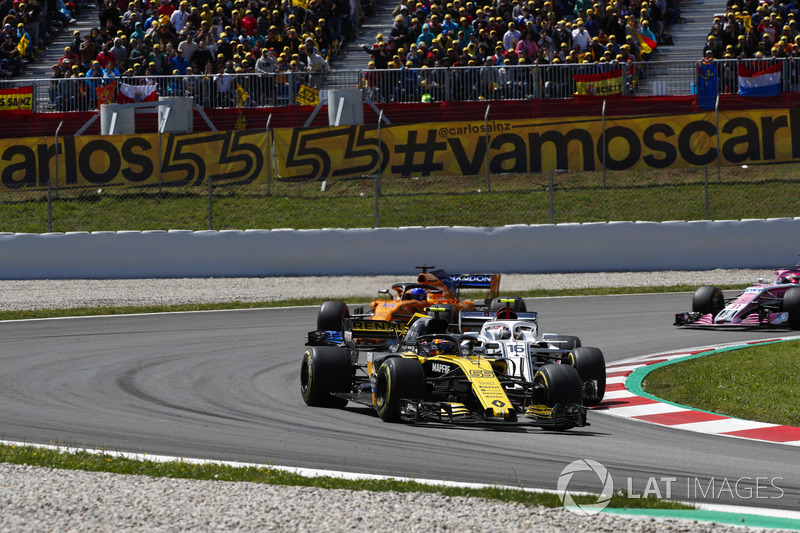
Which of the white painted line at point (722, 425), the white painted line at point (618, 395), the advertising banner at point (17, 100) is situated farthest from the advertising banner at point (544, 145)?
the white painted line at point (722, 425)

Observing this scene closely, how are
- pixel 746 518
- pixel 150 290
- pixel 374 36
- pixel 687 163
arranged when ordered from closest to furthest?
1. pixel 746 518
2. pixel 150 290
3. pixel 687 163
4. pixel 374 36

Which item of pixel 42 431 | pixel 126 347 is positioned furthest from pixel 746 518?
pixel 126 347

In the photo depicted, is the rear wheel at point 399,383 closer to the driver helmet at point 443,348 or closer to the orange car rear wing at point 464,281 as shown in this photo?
the driver helmet at point 443,348

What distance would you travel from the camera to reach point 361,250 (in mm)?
22219

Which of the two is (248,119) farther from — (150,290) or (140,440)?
(140,440)

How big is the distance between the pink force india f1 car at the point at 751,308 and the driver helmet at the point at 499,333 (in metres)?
6.14

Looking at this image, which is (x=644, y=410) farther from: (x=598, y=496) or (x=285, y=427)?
(x=598, y=496)

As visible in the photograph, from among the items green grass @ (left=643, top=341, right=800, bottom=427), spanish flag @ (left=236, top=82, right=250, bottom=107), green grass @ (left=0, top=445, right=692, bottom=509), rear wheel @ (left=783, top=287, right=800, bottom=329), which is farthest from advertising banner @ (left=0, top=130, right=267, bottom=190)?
green grass @ (left=0, top=445, right=692, bottom=509)

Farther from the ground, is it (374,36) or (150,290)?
(374,36)

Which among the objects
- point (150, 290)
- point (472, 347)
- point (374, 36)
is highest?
point (374, 36)

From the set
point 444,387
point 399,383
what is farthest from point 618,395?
point 399,383

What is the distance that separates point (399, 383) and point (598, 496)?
313cm

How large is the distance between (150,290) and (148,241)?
154 cm

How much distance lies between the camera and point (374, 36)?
32.4 metres
